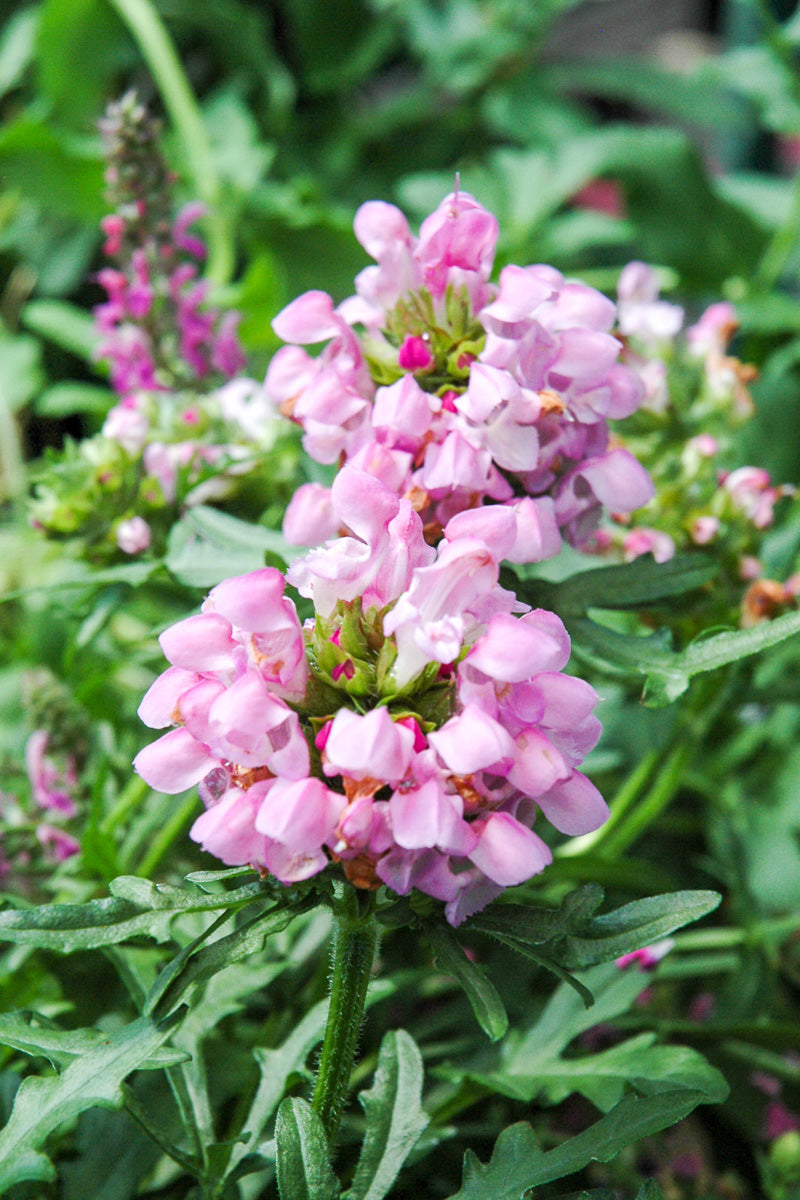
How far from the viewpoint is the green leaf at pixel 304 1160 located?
0.32 m

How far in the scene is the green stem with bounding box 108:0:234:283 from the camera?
930mm

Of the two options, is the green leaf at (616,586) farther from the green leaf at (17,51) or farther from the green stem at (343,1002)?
the green leaf at (17,51)

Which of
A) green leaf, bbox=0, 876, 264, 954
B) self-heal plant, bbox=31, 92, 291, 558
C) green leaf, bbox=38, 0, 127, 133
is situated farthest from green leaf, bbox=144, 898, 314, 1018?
green leaf, bbox=38, 0, 127, 133

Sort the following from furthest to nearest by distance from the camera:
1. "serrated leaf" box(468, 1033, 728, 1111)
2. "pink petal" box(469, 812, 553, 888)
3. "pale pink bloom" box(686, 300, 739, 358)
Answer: "pale pink bloom" box(686, 300, 739, 358) < "serrated leaf" box(468, 1033, 728, 1111) < "pink petal" box(469, 812, 553, 888)

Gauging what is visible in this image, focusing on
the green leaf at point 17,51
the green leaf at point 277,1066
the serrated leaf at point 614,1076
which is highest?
the green leaf at point 17,51

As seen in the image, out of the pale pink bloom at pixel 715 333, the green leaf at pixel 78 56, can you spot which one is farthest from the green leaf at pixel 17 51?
the pale pink bloom at pixel 715 333

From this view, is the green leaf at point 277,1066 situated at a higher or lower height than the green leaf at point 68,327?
lower

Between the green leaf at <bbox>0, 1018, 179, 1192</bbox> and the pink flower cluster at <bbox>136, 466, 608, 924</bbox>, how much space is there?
71 millimetres

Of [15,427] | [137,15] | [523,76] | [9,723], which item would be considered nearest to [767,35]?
A: [523,76]

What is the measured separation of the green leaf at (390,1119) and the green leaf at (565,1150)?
0.02m

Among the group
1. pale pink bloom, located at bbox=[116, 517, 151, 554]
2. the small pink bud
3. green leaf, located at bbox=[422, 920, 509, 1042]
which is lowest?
green leaf, located at bbox=[422, 920, 509, 1042]

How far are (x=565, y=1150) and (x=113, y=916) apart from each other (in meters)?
0.16

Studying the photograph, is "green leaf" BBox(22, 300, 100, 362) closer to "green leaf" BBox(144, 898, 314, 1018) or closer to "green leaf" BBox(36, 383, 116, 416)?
"green leaf" BBox(36, 383, 116, 416)

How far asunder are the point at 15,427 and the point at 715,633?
73cm
